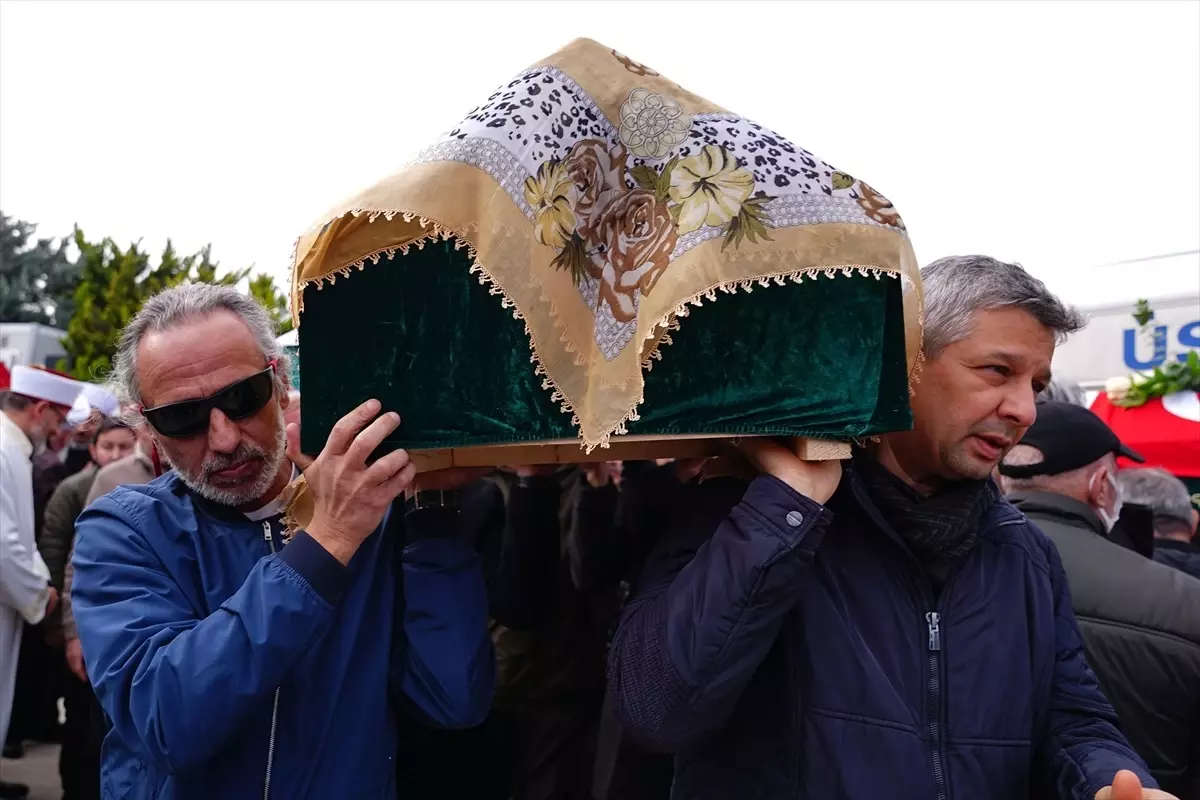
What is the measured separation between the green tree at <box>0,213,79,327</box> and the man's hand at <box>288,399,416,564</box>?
20.4m

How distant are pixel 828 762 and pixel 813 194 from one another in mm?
933

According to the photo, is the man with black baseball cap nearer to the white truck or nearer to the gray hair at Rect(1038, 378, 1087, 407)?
the gray hair at Rect(1038, 378, 1087, 407)

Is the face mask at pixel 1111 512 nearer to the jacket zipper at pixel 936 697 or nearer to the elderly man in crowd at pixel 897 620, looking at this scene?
the elderly man in crowd at pixel 897 620

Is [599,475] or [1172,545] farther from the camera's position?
[599,475]

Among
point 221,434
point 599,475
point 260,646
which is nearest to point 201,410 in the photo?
point 221,434

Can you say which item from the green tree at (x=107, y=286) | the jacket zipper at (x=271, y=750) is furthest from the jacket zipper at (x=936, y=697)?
the green tree at (x=107, y=286)

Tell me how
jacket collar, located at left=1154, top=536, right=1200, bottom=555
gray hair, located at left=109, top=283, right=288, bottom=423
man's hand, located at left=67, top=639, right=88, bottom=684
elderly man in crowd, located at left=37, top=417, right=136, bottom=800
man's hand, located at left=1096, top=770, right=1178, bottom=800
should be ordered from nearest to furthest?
man's hand, located at left=1096, top=770, right=1178, bottom=800, gray hair, located at left=109, top=283, right=288, bottom=423, jacket collar, located at left=1154, top=536, right=1200, bottom=555, man's hand, located at left=67, top=639, right=88, bottom=684, elderly man in crowd, located at left=37, top=417, right=136, bottom=800

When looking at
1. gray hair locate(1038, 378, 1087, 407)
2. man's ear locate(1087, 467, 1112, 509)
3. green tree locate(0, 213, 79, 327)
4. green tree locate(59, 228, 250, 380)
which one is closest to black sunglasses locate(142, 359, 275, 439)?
man's ear locate(1087, 467, 1112, 509)

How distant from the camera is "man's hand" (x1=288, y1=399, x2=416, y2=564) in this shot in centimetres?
155

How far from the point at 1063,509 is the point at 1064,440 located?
20 cm

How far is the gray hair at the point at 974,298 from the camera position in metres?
1.83

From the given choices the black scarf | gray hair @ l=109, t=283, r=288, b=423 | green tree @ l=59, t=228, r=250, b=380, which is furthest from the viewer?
green tree @ l=59, t=228, r=250, b=380

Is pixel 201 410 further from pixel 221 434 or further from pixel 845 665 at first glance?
pixel 845 665

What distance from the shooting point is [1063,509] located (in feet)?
8.68
